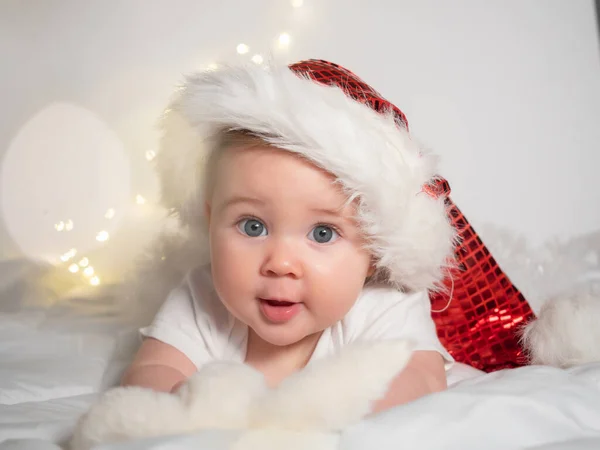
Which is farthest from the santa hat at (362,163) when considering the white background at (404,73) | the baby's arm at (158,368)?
the white background at (404,73)

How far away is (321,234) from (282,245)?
0.23 ft

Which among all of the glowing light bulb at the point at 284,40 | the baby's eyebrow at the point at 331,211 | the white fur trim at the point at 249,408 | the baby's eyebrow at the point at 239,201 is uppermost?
the glowing light bulb at the point at 284,40

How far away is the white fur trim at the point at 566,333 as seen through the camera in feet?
4.00

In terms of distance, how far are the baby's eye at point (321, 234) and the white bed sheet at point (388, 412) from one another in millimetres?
292

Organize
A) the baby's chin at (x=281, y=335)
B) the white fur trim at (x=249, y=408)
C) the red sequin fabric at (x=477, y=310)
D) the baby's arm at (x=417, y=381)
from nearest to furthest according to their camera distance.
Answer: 1. the white fur trim at (x=249, y=408)
2. the baby's arm at (x=417, y=381)
3. the baby's chin at (x=281, y=335)
4. the red sequin fabric at (x=477, y=310)

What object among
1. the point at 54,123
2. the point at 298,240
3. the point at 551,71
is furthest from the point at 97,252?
the point at 551,71

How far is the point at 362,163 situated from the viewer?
1063mm

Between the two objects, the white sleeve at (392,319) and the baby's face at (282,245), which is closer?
the baby's face at (282,245)

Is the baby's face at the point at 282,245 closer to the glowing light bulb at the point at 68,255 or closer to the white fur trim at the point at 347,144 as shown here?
the white fur trim at the point at 347,144

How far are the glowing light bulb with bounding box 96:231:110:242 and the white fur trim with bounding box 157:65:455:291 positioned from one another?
1192mm

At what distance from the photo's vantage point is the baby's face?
106 cm

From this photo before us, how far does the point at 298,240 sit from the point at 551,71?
5.24 ft

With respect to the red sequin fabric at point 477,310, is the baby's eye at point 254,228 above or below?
above

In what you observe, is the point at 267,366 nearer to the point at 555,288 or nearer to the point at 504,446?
the point at 504,446
